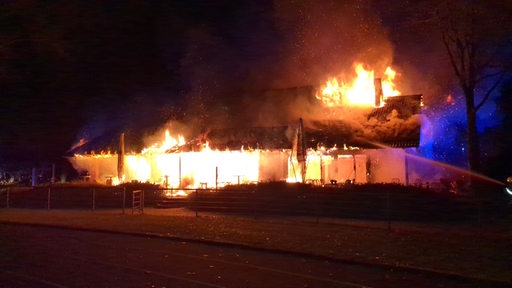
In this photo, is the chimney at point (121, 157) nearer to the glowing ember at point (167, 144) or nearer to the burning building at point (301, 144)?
the burning building at point (301, 144)

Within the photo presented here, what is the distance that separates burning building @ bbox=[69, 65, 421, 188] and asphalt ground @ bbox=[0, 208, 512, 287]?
657cm

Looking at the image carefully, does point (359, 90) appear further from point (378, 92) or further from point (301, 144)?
point (301, 144)

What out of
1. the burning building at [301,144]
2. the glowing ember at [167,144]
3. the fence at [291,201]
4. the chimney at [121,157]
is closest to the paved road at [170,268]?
the fence at [291,201]

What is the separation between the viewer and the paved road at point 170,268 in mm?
9383

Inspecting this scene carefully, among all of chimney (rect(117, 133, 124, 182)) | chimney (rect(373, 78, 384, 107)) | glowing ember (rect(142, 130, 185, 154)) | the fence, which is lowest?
the fence

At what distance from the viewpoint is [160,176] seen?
31.7 meters

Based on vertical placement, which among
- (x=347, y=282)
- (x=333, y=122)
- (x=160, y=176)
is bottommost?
(x=347, y=282)

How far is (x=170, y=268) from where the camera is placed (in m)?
10.8

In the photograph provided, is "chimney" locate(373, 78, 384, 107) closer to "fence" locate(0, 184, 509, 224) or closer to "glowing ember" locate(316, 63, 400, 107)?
"glowing ember" locate(316, 63, 400, 107)

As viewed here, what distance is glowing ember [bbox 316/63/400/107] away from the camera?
98.3 ft

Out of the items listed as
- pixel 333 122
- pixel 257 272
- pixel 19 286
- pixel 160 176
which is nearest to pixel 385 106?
pixel 333 122

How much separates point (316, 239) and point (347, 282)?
498cm

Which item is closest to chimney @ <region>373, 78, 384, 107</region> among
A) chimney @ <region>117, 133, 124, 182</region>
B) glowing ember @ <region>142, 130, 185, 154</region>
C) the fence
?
the fence

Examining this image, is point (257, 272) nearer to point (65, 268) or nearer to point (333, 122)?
point (65, 268)
